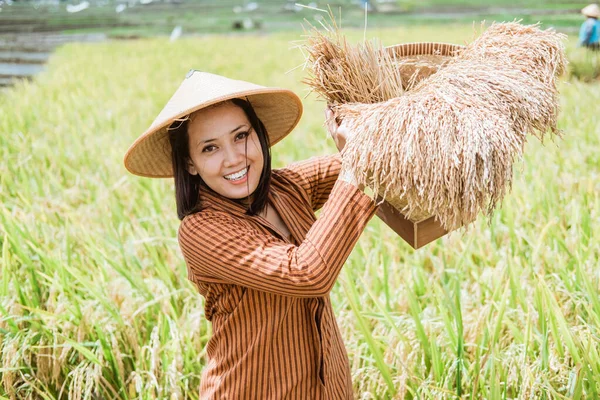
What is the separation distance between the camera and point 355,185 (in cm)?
80

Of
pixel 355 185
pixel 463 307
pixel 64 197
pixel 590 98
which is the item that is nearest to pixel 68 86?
pixel 64 197

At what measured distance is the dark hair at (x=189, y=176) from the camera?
0.97 meters

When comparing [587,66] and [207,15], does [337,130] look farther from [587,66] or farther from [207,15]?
[207,15]

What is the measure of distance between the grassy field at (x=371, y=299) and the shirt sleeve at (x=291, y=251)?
172mm

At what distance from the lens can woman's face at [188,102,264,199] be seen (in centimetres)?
93

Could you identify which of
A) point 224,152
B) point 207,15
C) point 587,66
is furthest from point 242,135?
point 207,15

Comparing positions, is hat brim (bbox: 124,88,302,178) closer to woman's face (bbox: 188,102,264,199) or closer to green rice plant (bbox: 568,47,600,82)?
woman's face (bbox: 188,102,264,199)

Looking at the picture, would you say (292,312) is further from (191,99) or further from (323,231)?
(191,99)

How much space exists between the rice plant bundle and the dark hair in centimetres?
14

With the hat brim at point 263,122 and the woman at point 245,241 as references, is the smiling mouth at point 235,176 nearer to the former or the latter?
the woman at point 245,241

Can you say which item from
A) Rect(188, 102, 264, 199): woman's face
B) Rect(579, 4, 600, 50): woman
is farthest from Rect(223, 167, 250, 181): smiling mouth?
Rect(579, 4, 600, 50): woman

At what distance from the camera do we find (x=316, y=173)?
1102 mm

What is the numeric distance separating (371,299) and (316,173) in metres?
0.77

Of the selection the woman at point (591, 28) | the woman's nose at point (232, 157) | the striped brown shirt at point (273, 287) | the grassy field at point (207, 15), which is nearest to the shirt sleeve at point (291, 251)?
the striped brown shirt at point (273, 287)
